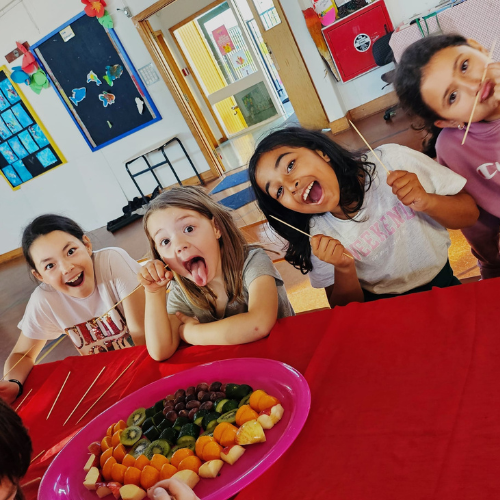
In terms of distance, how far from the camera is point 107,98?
263 inches

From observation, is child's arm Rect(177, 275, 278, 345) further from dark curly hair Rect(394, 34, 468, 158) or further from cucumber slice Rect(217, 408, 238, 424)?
dark curly hair Rect(394, 34, 468, 158)

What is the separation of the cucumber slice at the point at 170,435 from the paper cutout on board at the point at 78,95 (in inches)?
273

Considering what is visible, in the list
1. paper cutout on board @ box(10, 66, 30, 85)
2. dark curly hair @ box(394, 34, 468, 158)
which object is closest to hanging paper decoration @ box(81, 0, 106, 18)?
paper cutout on board @ box(10, 66, 30, 85)

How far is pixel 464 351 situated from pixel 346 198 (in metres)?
0.65

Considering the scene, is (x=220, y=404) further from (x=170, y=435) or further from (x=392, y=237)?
(x=392, y=237)

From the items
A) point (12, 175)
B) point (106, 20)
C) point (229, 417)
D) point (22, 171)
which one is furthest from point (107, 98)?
point (229, 417)

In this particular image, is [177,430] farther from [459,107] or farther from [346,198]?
[459,107]

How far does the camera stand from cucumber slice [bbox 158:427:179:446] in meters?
0.80

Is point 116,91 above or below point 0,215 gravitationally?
above

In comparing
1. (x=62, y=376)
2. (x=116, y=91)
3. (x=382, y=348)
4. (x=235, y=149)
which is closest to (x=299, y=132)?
(x=382, y=348)

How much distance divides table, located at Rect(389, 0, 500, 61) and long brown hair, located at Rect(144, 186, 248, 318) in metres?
2.99

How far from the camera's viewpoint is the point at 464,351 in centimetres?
68

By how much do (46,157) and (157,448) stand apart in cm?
768

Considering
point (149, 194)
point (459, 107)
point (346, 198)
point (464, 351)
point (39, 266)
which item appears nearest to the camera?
point (464, 351)
